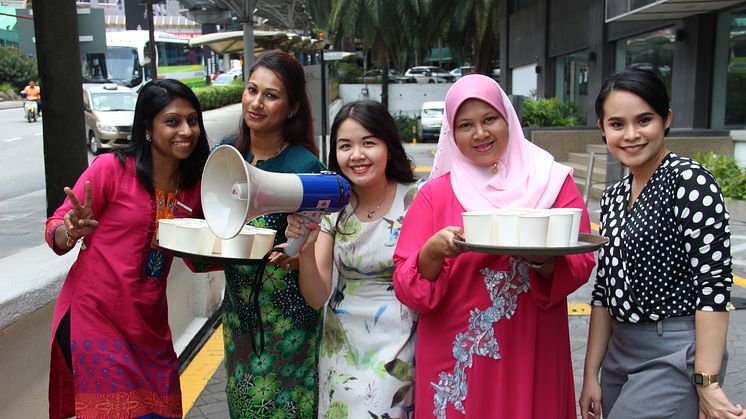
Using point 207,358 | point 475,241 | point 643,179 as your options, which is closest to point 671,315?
point 643,179

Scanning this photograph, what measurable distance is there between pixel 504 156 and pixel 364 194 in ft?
1.99

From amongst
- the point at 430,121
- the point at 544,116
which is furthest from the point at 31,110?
the point at 544,116

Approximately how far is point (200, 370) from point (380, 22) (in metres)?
30.0

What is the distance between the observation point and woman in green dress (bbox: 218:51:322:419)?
2811 millimetres

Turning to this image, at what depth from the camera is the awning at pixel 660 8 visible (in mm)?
12586

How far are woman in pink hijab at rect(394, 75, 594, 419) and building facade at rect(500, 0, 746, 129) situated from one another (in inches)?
448

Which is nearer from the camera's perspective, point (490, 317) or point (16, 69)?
point (490, 317)

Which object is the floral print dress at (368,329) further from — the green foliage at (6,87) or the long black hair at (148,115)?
the green foliage at (6,87)

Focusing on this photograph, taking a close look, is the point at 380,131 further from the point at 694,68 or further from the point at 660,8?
the point at 694,68

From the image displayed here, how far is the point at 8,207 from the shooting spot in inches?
515

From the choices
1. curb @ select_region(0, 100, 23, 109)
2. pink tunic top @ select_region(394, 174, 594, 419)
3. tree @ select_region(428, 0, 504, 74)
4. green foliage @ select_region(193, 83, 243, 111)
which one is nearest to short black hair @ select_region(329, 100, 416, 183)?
pink tunic top @ select_region(394, 174, 594, 419)

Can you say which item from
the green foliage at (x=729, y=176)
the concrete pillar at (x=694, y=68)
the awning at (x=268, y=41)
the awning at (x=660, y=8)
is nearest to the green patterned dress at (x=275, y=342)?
the green foliage at (x=729, y=176)

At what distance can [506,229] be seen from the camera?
1968mm

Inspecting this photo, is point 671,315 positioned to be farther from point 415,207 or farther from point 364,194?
point 364,194
